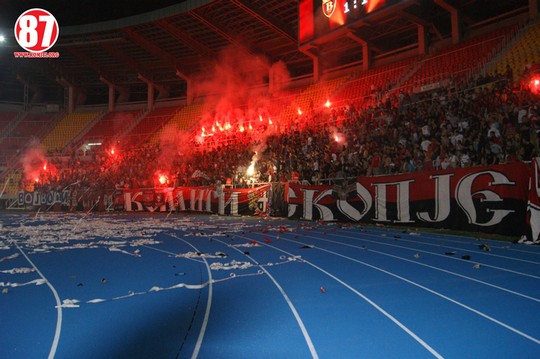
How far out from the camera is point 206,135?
29.0m

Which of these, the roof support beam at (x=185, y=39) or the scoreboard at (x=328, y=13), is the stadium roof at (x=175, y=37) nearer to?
the roof support beam at (x=185, y=39)

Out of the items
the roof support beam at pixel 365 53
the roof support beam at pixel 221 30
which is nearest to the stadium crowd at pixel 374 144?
the roof support beam at pixel 365 53

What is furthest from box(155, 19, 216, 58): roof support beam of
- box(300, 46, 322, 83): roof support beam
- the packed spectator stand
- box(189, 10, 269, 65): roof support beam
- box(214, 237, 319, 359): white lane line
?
box(214, 237, 319, 359): white lane line

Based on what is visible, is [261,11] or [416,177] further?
[261,11]

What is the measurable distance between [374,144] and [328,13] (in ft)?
33.5

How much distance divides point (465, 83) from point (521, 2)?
1148cm

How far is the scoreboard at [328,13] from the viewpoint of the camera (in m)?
20.0

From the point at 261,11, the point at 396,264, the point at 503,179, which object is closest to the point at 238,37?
the point at 261,11

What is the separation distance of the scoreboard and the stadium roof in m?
0.77

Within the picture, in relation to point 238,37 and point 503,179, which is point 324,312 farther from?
point 238,37

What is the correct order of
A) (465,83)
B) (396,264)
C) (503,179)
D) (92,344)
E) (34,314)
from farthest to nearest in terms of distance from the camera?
(465,83)
(503,179)
(396,264)
(34,314)
(92,344)

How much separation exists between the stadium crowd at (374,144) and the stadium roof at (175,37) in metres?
5.82

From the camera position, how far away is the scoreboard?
1998cm

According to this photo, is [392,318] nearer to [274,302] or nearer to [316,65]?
[274,302]
